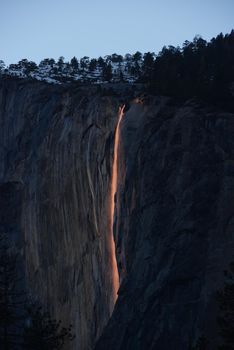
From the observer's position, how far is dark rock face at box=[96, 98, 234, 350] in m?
30.2

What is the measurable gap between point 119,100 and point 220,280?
70.4ft

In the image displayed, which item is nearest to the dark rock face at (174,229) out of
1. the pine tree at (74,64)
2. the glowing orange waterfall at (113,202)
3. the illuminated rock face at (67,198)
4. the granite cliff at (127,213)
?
the granite cliff at (127,213)

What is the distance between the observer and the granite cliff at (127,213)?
1226 inches

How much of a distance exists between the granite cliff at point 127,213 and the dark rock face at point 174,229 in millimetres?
57

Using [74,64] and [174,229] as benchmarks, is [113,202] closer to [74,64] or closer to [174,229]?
[174,229]

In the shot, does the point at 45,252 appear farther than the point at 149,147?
Yes

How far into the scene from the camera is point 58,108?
59.0m

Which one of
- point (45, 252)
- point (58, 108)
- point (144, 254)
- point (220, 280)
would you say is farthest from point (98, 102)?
point (220, 280)

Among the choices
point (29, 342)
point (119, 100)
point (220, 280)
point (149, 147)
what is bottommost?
point (29, 342)

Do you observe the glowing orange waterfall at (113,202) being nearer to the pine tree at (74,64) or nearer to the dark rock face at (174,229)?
the dark rock face at (174,229)

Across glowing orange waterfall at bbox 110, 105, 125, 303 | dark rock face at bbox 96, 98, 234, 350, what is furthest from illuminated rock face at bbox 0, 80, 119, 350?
dark rock face at bbox 96, 98, 234, 350

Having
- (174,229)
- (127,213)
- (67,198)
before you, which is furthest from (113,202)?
(67,198)

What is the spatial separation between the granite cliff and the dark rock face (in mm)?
57

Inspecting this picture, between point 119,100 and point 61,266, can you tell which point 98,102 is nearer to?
point 119,100
